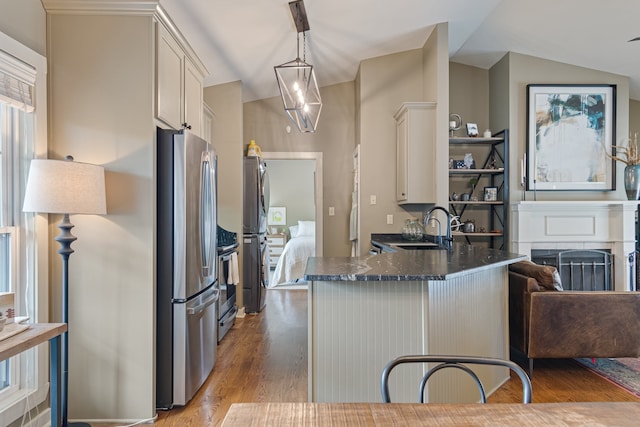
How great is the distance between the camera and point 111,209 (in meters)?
2.27

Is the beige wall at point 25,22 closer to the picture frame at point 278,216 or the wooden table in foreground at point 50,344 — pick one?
the wooden table in foreground at point 50,344

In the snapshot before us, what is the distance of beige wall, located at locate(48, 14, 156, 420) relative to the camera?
225cm

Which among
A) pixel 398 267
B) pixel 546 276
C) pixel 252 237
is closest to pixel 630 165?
pixel 546 276

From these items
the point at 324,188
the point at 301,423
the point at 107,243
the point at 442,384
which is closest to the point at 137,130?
the point at 107,243

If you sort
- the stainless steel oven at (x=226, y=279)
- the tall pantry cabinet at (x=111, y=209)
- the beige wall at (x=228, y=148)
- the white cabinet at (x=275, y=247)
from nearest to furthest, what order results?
the tall pantry cabinet at (x=111, y=209), the stainless steel oven at (x=226, y=279), the beige wall at (x=228, y=148), the white cabinet at (x=275, y=247)

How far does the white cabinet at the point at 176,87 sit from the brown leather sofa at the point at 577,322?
2.78 meters

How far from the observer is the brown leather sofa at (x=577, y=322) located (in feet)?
8.89

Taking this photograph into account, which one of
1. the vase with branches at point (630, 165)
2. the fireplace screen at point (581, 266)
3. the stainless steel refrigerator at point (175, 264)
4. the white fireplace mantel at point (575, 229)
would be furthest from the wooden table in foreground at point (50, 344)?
the vase with branches at point (630, 165)

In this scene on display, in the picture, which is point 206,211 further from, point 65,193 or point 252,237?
point 252,237

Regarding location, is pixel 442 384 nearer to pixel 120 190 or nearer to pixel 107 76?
pixel 120 190

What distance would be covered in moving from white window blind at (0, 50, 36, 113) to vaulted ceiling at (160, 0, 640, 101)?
3.38ft

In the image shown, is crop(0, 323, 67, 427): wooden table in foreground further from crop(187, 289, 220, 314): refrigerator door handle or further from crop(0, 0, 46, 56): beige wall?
crop(0, 0, 46, 56): beige wall

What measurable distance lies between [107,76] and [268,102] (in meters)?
3.22

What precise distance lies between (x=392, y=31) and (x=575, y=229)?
10.3 ft
